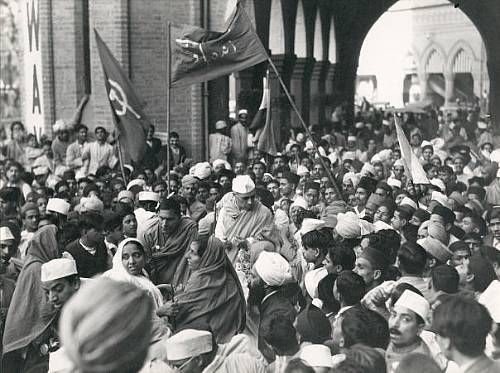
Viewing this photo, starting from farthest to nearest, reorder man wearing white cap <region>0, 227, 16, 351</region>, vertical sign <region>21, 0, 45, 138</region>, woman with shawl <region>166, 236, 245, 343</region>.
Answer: vertical sign <region>21, 0, 45, 138</region>
man wearing white cap <region>0, 227, 16, 351</region>
woman with shawl <region>166, 236, 245, 343</region>

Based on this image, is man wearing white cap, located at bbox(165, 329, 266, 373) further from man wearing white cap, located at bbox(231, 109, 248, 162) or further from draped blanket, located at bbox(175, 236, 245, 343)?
man wearing white cap, located at bbox(231, 109, 248, 162)

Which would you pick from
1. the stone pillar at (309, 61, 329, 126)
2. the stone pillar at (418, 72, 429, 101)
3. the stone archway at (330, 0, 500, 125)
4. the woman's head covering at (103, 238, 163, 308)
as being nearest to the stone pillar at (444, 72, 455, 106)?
the stone pillar at (418, 72, 429, 101)

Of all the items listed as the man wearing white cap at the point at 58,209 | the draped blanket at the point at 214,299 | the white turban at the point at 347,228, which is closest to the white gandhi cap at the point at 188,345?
the draped blanket at the point at 214,299

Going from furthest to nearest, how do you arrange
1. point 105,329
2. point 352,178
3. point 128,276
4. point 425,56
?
point 425,56 < point 352,178 < point 128,276 < point 105,329

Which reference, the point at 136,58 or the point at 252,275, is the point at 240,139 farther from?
the point at 252,275

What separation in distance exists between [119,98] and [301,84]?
11663mm

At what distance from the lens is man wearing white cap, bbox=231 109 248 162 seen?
13.8m

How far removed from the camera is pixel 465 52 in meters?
45.7

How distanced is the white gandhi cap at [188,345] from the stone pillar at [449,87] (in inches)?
1716

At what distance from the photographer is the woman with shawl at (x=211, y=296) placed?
18.8 feet

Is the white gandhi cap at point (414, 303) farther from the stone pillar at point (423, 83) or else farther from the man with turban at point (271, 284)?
the stone pillar at point (423, 83)

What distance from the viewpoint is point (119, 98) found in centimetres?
988

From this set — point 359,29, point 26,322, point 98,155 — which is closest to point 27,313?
point 26,322

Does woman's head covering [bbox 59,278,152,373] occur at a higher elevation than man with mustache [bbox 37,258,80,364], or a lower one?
higher
